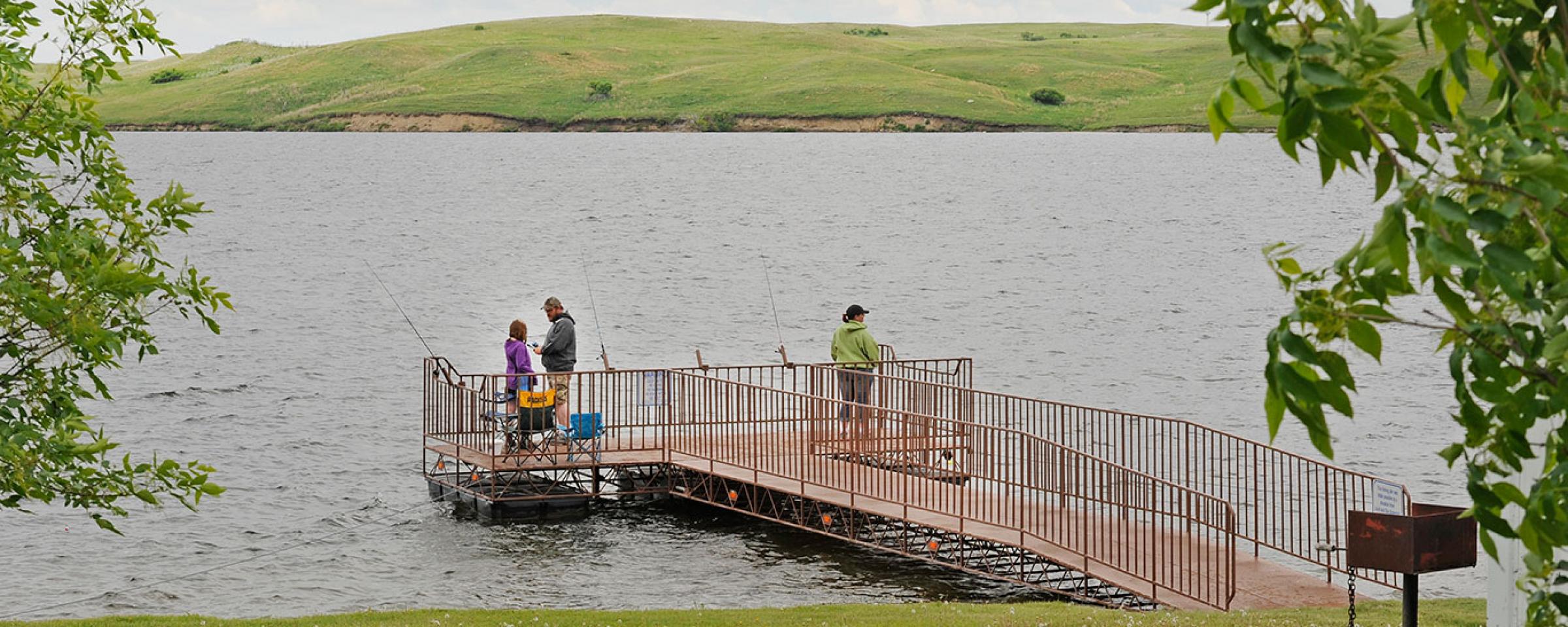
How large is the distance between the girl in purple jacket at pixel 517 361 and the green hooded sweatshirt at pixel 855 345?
435 centimetres

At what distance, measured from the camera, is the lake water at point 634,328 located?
65.4ft

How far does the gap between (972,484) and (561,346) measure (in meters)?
6.08

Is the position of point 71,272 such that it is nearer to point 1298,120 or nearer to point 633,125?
point 1298,120

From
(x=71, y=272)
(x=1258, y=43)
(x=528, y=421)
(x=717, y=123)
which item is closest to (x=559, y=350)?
(x=528, y=421)

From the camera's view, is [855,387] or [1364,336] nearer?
[1364,336]

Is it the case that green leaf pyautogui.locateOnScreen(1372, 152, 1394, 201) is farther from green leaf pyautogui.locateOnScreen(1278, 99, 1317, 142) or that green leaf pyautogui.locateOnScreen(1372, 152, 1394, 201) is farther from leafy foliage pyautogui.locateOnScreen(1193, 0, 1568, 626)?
green leaf pyautogui.locateOnScreen(1278, 99, 1317, 142)

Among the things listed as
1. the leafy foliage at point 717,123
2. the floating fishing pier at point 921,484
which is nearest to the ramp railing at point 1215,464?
the floating fishing pier at point 921,484

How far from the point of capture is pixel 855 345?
72.8 feet

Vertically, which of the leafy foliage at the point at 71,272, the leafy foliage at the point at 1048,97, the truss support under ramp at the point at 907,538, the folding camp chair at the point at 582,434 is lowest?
the truss support under ramp at the point at 907,538

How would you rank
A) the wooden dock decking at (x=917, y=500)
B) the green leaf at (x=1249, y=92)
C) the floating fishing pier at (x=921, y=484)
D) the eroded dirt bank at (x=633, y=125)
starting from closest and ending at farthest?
1. the green leaf at (x=1249, y=92)
2. the wooden dock decking at (x=917, y=500)
3. the floating fishing pier at (x=921, y=484)
4. the eroded dirt bank at (x=633, y=125)

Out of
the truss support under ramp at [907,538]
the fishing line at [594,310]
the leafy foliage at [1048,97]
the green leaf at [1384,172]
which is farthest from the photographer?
the leafy foliage at [1048,97]

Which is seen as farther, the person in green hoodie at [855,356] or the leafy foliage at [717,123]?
the leafy foliage at [717,123]

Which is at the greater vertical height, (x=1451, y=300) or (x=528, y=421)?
(x=1451, y=300)

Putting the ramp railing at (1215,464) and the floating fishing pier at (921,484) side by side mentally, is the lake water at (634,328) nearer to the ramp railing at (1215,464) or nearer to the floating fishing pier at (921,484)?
the floating fishing pier at (921,484)
